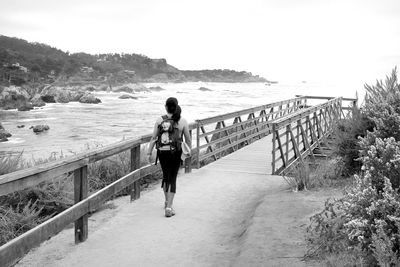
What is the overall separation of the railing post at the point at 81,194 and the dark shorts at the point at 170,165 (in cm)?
Answer: 133

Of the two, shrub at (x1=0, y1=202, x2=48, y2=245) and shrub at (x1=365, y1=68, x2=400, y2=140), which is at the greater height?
shrub at (x1=365, y1=68, x2=400, y2=140)

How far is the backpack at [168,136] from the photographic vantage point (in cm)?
589

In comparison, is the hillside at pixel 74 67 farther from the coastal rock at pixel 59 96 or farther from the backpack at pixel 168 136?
the backpack at pixel 168 136

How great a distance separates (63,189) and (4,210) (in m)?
1.21

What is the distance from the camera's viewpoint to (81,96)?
53875 millimetres

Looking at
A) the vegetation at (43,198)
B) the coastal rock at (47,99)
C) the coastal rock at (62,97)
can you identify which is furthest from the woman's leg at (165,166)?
the coastal rock at (62,97)

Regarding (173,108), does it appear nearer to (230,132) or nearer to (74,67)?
(230,132)

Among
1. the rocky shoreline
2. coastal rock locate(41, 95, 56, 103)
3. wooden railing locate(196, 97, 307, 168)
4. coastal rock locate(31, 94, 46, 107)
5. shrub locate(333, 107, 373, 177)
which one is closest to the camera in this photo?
shrub locate(333, 107, 373, 177)

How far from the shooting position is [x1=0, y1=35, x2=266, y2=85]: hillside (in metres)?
73.8

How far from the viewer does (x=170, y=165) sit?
6117mm

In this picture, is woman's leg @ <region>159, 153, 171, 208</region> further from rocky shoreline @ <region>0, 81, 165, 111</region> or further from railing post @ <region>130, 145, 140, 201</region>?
rocky shoreline @ <region>0, 81, 165, 111</region>

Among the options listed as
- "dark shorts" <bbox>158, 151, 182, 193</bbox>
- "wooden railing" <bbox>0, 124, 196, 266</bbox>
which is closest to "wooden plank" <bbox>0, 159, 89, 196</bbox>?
"wooden railing" <bbox>0, 124, 196, 266</bbox>

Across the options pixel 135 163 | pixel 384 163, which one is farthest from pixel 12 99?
pixel 384 163

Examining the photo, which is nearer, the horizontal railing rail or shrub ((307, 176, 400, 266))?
shrub ((307, 176, 400, 266))
